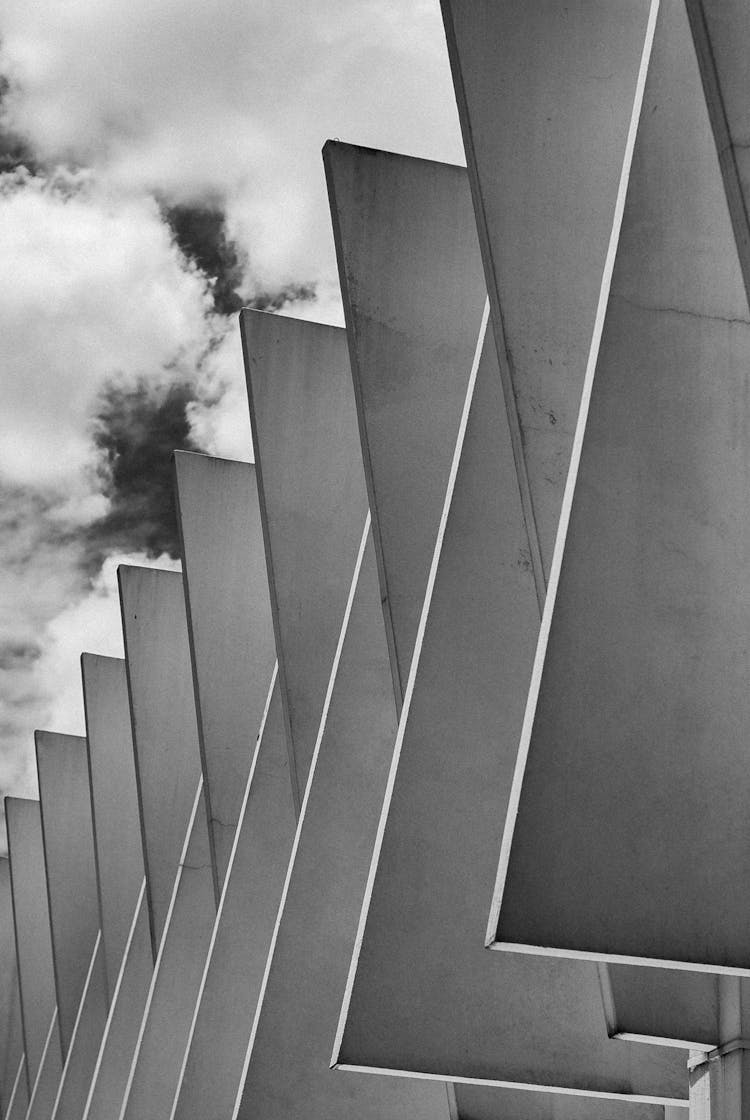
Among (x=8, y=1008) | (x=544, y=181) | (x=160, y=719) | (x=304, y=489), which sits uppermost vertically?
(x=304, y=489)

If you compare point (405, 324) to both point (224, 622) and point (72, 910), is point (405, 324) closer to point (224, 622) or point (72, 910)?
point (224, 622)

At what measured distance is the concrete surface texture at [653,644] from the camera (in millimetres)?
6828

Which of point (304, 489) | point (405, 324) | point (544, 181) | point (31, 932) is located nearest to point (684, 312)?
point (544, 181)

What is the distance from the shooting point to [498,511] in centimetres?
1096

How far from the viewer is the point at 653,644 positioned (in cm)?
716

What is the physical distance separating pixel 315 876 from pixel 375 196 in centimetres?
649

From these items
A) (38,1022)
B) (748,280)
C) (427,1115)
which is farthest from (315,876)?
(38,1022)

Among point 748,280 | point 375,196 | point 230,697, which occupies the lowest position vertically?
point 748,280

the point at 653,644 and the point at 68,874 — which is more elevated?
the point at 68,874

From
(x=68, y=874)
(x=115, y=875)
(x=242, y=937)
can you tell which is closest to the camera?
(x=242, y=937)

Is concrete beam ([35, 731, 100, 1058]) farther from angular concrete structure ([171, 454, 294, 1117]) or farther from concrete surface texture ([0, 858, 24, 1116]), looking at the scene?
angular concrete structure ([171, 454, 294, 1117])

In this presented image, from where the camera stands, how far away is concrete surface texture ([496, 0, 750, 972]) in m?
6.83

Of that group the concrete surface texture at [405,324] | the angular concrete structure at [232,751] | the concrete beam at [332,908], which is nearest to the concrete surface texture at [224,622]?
the angular concrete structure at [232,751]

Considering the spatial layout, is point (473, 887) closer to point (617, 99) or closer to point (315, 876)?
point (315, 876)
